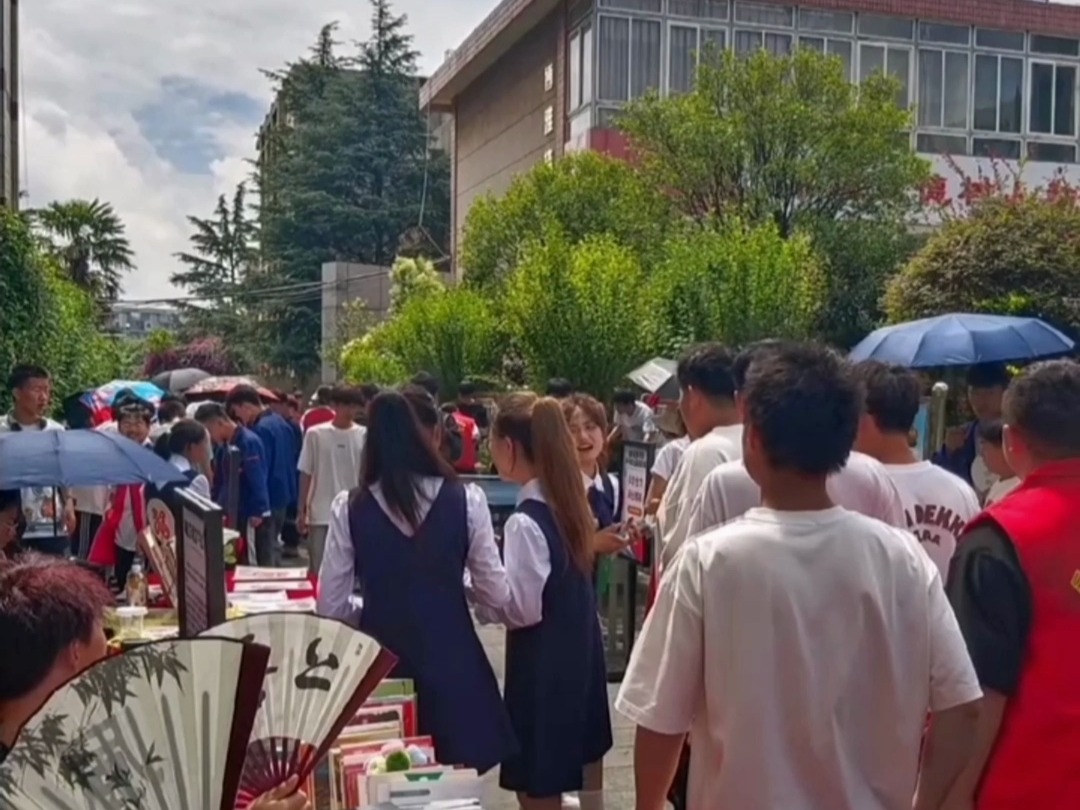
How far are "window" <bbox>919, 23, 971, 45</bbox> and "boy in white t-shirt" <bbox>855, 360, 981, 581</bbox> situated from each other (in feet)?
85.4

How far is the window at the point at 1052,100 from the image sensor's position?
28266mm

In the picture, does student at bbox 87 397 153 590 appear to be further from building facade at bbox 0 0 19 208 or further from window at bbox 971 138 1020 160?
window at bbox 971 138 1020 160

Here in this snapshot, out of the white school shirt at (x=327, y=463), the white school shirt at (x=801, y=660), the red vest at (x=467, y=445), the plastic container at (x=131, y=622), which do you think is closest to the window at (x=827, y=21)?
the red vest at (x=467, y=445)

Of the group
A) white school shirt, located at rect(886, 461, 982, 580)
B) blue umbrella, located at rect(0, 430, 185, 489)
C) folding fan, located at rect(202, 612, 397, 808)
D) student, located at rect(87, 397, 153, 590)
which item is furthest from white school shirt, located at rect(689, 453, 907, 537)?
student, located at rect(87, 397, 153, 590)

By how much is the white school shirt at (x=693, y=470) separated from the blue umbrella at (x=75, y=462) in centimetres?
206

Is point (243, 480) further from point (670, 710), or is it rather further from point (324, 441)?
point (670, 710)

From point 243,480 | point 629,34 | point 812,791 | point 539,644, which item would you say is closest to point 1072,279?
point 243,480

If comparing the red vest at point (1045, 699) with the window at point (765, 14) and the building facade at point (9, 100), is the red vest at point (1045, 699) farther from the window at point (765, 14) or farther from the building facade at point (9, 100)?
the window at point (765, 14)

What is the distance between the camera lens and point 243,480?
10.5 metres

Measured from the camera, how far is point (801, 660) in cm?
241

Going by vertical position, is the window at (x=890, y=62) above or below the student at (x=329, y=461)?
above

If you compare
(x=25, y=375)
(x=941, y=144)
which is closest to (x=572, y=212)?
(x=941, y=144)

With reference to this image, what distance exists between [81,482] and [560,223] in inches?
683

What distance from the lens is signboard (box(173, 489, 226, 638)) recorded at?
3057 millimetres
